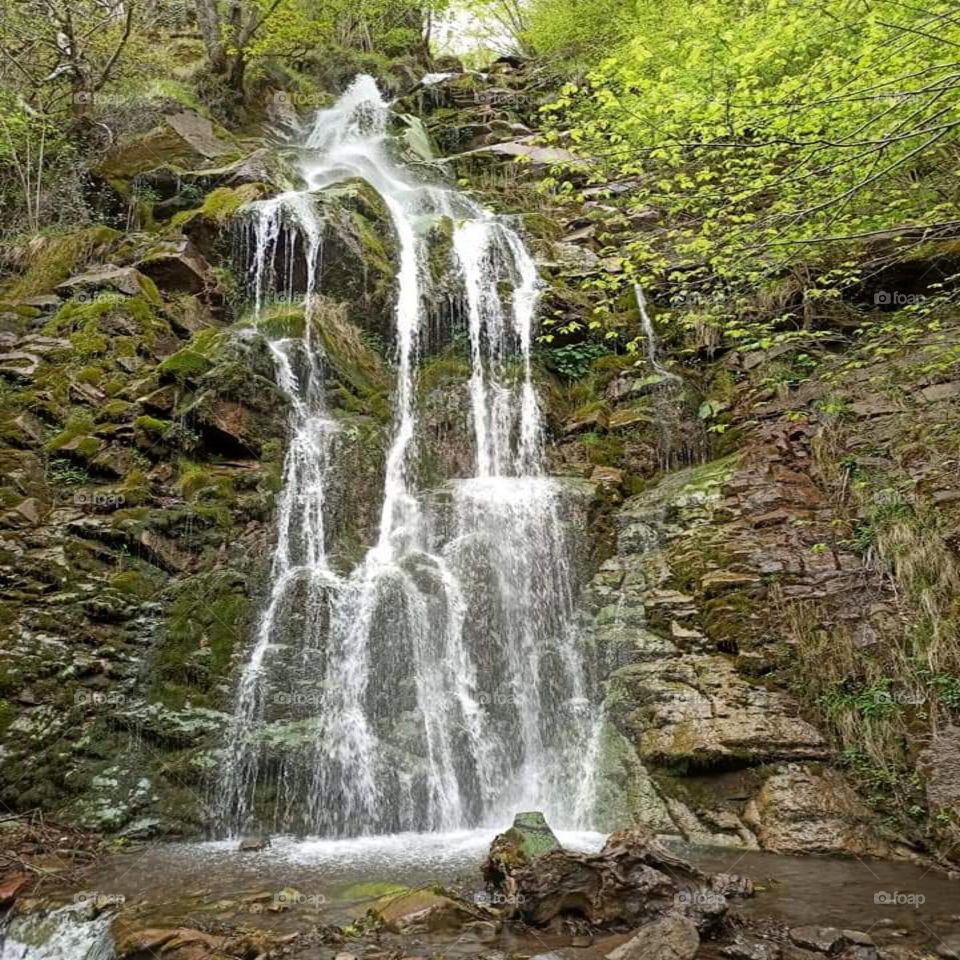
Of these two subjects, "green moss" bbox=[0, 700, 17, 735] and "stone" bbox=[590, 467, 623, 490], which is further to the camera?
"stone" bbox=[590, 467, 623, 490]

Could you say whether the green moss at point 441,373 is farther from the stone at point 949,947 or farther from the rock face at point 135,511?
A: the stone at point 949,947

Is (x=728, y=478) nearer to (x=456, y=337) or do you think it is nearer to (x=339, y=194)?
(x=456, y=337)

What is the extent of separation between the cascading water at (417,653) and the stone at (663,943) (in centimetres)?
285

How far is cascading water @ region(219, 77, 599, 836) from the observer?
21.7 ft

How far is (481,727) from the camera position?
23.7 ft

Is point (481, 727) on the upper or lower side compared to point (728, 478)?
lower

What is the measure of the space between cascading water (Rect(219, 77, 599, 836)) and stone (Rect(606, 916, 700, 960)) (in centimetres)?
285

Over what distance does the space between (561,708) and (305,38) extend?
21.0 m

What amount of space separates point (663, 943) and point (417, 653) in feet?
14.8

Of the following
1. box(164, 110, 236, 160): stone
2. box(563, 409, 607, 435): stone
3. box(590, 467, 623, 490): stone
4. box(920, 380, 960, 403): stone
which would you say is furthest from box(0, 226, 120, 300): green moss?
box(920, 380, 960, 403): stone

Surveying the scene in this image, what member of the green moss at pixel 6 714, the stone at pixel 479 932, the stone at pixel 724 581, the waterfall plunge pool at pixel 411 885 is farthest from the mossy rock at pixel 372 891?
the stone at pixel 724 581

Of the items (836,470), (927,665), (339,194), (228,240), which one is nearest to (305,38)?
(339,194)

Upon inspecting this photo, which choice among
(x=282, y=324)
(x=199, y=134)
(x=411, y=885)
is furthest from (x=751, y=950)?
(x=199, y=134)

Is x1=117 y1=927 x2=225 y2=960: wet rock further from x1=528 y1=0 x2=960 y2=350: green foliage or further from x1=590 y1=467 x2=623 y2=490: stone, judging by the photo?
x1=590 y1=467 x2=623 y2=490: stone
